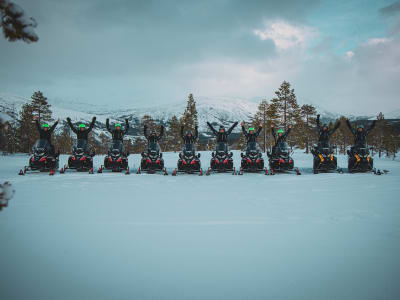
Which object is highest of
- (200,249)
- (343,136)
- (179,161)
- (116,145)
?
(343,136)

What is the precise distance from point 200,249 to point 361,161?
42.9 feet

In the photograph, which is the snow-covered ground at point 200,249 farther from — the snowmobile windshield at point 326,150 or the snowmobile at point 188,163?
the snowmobile windshield at point 326,150

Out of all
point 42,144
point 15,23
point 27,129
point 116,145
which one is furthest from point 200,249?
point 27,129

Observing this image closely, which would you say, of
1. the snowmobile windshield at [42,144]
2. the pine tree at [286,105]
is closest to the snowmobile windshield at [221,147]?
the snowmobile windshield at [42,144]

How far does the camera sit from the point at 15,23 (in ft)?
7.25

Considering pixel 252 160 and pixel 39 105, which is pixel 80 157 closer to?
pixel 252 160

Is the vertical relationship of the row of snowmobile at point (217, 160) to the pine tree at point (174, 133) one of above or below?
below

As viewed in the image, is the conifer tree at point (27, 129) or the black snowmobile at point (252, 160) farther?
the conifer tree at point (27, 129)

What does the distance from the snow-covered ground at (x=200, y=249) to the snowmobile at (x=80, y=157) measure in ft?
22.3

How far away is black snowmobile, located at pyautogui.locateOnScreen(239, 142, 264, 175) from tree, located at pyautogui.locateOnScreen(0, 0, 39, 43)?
37.7ft

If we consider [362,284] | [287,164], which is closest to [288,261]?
[362,284]

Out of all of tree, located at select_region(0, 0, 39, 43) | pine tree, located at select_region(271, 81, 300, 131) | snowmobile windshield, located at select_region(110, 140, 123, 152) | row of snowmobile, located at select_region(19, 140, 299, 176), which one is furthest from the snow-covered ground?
pine tree, located at select_region(271, 81, 300, 131)

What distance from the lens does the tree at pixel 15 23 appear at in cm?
217

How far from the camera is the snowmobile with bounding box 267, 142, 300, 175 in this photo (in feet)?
42.4
